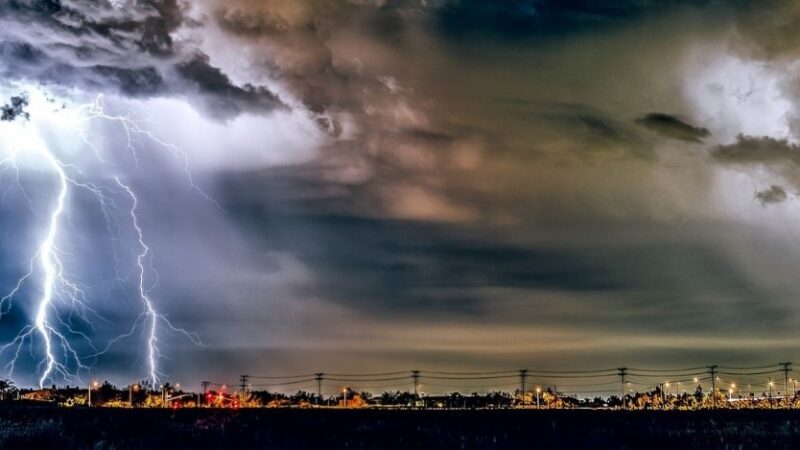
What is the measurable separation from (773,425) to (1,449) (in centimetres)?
1411

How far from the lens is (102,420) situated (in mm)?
17984

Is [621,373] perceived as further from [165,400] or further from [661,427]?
[661,427]

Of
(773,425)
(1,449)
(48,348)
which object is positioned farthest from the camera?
(48,348)

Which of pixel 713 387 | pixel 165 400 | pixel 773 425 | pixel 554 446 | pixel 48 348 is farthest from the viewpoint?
pixel 713 387

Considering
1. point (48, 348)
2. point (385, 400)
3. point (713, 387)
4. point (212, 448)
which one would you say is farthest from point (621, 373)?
point (212, 448)

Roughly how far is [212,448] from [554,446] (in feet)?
16.0

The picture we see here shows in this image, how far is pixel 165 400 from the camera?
4556 cm

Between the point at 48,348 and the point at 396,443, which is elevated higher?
the point at 48,348

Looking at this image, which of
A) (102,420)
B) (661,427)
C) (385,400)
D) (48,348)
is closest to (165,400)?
(48,348)

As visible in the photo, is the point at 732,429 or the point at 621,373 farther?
the point at 621,373

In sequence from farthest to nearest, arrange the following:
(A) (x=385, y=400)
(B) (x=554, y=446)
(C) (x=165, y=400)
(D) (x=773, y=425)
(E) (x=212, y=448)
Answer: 1. (A) (x=385, y=400)
2. (C) (x=165, y=400)
3. (D) (x=773, y=425)
4. (B) (x=554, y=446)
5. (E) (x=212, y=448)

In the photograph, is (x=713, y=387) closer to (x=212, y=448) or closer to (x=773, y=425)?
(x=773, y=425)

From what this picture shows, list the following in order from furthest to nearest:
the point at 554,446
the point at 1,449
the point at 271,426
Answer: the point at 271,426, the point at 554,446, the point at 1,449

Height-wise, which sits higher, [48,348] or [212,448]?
[48,348]
